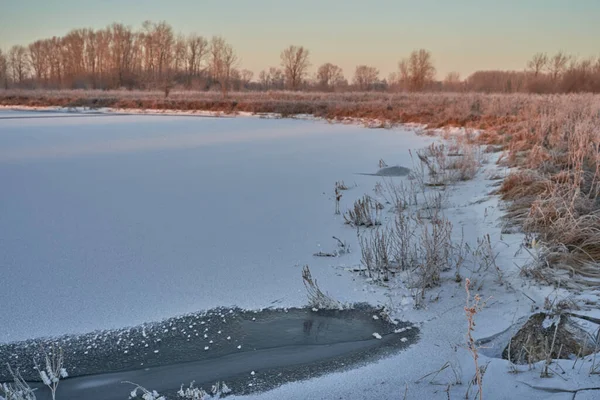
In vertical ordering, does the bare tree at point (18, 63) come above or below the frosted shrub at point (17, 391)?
above

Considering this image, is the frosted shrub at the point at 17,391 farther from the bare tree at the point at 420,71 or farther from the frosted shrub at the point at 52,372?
the bare tree at the point at 420,71

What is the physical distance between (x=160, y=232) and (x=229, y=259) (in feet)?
2.96

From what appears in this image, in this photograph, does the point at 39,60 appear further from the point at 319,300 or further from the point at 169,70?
the point at 319,300

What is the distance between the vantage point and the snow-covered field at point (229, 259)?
2.18 m

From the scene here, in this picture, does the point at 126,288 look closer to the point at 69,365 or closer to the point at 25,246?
the point at 69,365

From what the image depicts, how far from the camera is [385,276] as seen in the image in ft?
10.7

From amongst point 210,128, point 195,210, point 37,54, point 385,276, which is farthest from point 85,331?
point 37,54

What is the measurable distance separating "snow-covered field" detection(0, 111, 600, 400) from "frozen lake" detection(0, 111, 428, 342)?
15mm

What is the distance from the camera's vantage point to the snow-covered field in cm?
218

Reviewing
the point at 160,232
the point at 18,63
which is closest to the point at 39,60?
the point at 18,63

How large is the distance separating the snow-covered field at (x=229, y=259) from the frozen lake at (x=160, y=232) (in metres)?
0.01

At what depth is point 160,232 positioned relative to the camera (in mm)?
4082

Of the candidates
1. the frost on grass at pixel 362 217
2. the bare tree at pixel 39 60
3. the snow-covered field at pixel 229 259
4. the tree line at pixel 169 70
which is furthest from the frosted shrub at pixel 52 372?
the bare tree at pixel 39 60

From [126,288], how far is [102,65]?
60949 millimetres
